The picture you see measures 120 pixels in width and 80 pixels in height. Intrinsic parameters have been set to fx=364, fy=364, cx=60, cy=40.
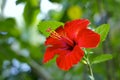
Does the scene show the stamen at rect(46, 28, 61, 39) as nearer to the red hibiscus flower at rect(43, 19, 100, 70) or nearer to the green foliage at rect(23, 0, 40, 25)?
the red hibiscus flower at rect(43, 19, 100, 70)

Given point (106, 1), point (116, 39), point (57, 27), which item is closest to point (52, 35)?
point (57, 27)

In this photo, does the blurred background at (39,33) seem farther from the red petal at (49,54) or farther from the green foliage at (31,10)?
the red petal at (49,54)

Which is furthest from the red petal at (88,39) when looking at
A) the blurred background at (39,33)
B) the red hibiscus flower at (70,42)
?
the blurred background at (39,33)

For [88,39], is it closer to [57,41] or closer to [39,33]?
[57,41]

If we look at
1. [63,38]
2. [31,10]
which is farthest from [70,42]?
[31,10]

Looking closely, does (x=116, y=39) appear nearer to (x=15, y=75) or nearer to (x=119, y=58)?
(x=119, y=58)

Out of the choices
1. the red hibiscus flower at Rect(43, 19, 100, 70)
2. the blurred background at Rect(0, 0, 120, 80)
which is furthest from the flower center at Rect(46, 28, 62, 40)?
the blurred background at Rect(0, 0, 120, 80)
